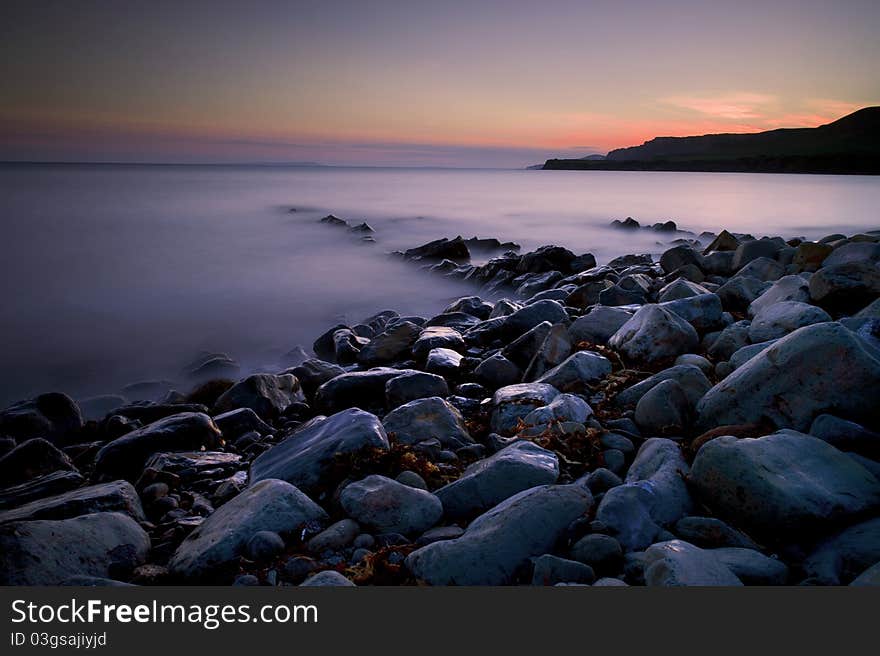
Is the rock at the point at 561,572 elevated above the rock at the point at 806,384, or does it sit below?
below

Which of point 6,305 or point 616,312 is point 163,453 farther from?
point 6,305

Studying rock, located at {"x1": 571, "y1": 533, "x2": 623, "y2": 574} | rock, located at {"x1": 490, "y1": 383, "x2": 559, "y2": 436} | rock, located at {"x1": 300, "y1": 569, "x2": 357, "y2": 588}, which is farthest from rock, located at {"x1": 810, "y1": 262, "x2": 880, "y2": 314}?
rock, located at {"x1": 300, "y1": 569, "x2": 357, "y2": 588}

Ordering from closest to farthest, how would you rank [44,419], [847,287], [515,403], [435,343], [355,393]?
[515,403] < [847,287] < [355,393] < [44,419] < [435,343]

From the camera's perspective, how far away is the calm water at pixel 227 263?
8.12 metres

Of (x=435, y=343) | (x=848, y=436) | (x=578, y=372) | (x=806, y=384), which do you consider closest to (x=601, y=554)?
(x=848, y=436)

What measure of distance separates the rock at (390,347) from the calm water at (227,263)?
6.33ft

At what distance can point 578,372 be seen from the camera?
408 centimetres

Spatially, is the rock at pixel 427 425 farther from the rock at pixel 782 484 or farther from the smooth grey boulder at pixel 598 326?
the smooth grey boulder at pixel 598 326

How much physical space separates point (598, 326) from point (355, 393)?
2243mm

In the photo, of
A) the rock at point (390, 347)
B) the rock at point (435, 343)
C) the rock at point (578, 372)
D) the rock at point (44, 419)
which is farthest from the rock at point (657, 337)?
the rock at point (44, 419)

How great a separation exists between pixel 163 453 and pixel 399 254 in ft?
41.6

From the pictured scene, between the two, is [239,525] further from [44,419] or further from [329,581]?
[44,419]

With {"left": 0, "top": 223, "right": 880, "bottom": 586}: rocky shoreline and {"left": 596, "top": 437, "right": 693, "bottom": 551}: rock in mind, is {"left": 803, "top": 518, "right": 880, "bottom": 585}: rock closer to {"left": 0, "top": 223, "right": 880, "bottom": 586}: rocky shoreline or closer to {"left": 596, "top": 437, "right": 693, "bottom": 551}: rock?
{"left": 0, "top": 223, "right": 880, "bottom": 586}: rocky shoreline

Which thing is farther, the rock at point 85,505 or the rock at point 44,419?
the rock at point 44,419
